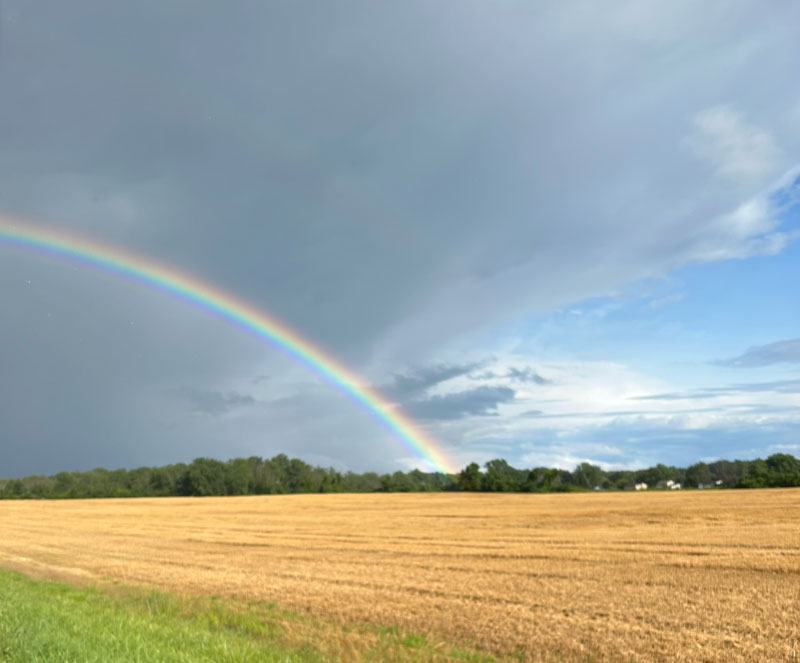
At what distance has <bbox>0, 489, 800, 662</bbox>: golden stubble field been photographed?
11.5m

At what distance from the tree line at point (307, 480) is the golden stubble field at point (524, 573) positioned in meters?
66.2

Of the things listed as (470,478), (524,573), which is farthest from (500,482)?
→ (524,573)

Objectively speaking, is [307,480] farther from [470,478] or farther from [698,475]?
[698,475]

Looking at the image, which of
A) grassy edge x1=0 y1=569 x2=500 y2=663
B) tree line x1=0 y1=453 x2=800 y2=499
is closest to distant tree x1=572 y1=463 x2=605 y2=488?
tree line x1=0 y1=453 x2=800 y2=499

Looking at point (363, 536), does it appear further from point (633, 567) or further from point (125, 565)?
point (633, 567)

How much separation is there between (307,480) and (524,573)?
392ft

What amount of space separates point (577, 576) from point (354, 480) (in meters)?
128

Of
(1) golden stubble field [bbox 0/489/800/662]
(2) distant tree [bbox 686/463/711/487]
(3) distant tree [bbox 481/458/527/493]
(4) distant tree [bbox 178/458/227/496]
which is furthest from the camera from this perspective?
(2) distant tree [bbox 686/463/711/487]

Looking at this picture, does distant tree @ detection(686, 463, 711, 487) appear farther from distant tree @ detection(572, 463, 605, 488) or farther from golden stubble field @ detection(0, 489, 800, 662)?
golden stubble field @ detection(0, 489, 800, 662)

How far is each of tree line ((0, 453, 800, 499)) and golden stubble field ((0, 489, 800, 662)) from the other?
217 feet

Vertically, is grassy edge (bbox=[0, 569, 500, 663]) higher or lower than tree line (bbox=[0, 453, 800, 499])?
lower

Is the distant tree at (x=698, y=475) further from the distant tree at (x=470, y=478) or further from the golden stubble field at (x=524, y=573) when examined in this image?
the golden stubble field at (x=524, y=573)

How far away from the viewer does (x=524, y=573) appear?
1928cm

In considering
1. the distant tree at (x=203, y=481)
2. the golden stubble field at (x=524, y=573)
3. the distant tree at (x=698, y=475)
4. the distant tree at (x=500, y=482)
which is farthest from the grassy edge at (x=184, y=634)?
the distant tree at (x=698, y=475)
